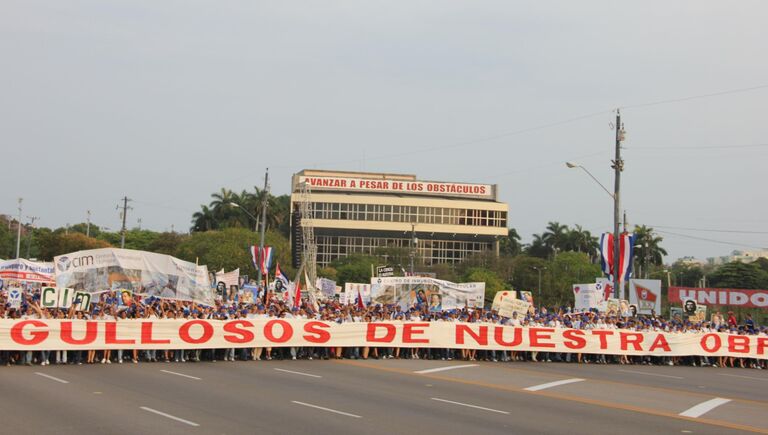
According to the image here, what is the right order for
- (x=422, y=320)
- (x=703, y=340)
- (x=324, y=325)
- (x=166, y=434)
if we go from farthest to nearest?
(x=703, y=340)
(x=422, y=320)
(x=324, y=325)
(x=166, y=434)

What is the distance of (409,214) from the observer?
11238 cm

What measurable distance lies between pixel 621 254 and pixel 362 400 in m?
19.4

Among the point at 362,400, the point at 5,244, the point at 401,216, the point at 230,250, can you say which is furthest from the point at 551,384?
the point at 401,216

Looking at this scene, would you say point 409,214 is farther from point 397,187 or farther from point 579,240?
point 579,240

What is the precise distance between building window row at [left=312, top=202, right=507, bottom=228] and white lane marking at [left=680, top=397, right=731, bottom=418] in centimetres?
9229

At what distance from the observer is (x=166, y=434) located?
12188 mm

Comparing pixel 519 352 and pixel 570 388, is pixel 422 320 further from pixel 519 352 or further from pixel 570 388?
pixel 570 388

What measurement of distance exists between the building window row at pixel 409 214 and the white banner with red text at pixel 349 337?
266 ft

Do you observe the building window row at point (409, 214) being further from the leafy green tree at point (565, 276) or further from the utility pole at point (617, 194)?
the utility pole at point (617, 194)

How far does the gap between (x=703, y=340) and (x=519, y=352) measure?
7.11m

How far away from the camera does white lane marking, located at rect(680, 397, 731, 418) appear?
1631 centimetres

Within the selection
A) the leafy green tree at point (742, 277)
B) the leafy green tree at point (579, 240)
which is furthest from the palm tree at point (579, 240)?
the leafy green tree at point (742, 277)

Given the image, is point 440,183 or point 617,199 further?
point 440,183

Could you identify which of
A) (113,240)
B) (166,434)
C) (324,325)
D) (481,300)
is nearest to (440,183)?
(113,240)
